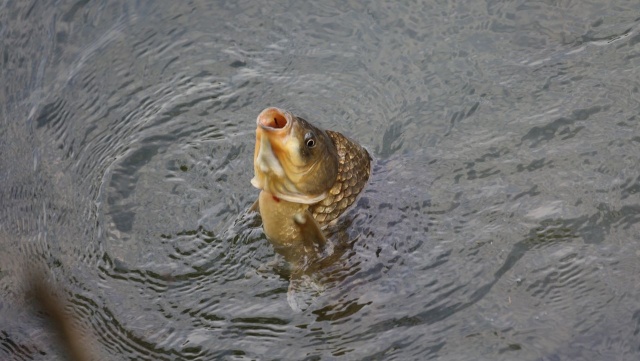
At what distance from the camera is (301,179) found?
438cm

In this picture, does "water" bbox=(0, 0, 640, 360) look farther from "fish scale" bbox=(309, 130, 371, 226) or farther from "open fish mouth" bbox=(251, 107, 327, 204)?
"open fish mouth" bbox=(251, 107, 327, 204)

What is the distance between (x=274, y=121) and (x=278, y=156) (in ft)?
0.57

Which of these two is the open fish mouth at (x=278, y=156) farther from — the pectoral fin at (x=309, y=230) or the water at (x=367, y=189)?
the water at (x=367, y=189)

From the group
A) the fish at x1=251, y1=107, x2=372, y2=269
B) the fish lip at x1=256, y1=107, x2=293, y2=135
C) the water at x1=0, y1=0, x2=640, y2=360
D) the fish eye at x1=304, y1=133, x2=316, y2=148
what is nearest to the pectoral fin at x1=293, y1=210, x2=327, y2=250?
the fish at x1=251, y1=107, x2=372, y2=269

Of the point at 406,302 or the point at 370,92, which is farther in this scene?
the point at 370,92

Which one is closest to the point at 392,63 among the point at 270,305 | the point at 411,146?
the point at 411,146

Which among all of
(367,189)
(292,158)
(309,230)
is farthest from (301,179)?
(367,189)

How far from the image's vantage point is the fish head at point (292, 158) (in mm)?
4164

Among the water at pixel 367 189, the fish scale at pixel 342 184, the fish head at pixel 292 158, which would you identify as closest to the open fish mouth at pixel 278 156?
the fish head at pixel 292 158

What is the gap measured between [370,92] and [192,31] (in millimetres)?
1478

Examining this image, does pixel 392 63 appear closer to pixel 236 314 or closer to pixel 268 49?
pixel 268 49

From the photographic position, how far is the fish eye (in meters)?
4.27

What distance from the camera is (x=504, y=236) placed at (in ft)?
15.5

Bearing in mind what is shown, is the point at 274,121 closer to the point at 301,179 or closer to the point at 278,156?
the point at 278,156
